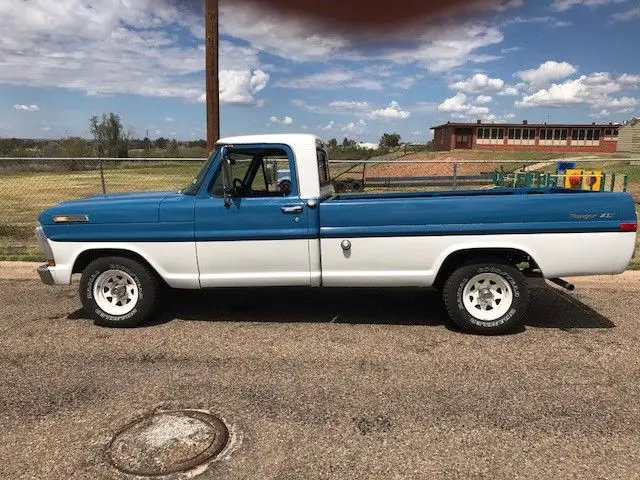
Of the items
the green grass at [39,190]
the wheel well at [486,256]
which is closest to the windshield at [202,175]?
the wheel well at [486,256]

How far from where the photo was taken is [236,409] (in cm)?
378

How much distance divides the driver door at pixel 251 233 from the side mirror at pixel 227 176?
40 mm

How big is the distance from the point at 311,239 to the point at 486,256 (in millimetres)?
1744

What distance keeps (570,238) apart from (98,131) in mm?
71075

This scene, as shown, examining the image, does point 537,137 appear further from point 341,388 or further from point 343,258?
point 341,388

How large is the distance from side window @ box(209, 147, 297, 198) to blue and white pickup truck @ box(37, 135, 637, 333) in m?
0.01

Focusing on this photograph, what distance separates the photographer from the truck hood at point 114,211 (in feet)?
17.6

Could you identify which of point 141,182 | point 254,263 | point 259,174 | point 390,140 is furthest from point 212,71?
point 390,140

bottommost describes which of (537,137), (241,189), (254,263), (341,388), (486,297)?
(341,388)

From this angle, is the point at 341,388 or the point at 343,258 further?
the point at 343,258

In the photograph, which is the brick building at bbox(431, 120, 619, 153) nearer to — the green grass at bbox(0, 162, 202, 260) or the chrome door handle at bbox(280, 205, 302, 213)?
the green grass at bbox(0, 162, 202, 260)

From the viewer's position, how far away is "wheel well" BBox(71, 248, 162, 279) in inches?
219

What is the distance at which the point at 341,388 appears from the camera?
4090 mm

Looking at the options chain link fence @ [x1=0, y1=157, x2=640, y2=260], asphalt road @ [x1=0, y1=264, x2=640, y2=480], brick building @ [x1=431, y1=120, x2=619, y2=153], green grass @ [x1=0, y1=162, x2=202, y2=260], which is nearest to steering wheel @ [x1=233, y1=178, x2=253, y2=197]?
asphalt road @ [x1=0, y1=264, x2=640, y2=480]
